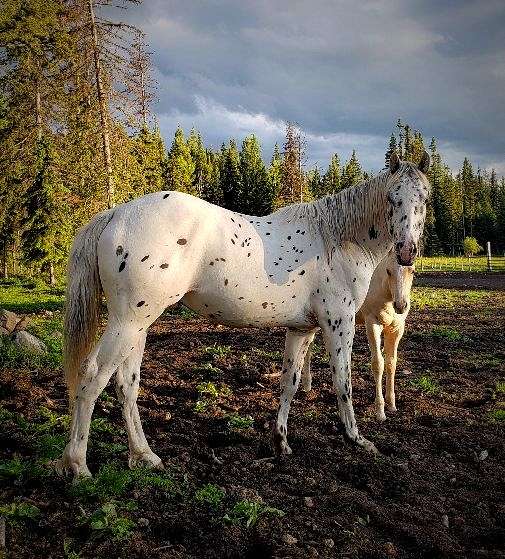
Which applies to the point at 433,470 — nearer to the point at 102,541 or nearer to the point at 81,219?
the point at 102,541

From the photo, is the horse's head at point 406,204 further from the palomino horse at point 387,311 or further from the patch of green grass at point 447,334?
the patch of green grass at point 447,334

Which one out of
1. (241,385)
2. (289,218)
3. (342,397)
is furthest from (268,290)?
(241,385)

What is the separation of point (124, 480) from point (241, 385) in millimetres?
3228

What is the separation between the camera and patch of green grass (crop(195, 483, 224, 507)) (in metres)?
3.31

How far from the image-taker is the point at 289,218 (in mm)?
4371

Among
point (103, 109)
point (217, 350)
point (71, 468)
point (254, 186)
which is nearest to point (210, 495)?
point (71, 468)

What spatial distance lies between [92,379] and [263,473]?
1.67 metres

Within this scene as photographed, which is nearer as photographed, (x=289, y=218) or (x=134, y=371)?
(x=134, y=371)

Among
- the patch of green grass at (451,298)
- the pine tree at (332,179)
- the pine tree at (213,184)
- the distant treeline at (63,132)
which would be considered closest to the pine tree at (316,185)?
the pine tree at (332,179)

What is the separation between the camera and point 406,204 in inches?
155

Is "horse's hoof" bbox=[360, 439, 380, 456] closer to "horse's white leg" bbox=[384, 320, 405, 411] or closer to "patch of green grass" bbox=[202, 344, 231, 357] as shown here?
"horse's white leg" bbox=[384, 320, 405, 411]

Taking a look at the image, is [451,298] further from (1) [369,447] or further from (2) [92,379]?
(2) [92,379]

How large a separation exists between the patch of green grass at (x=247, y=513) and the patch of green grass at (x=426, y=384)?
162 inches

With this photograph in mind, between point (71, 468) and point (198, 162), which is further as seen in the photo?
point (198, 162)
